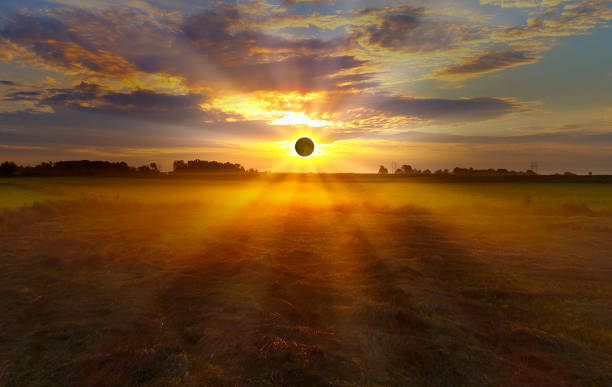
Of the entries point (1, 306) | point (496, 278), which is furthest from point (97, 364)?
point (496, 278)

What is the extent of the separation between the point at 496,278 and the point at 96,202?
98.9 feet

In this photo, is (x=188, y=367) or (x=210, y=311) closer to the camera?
(x=188, y=367)

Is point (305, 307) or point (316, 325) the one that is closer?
point (316, 325)

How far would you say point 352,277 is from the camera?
1123cm

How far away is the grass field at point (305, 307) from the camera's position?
5.86 m

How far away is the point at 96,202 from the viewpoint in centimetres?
2920

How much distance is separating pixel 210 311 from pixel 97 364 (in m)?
2.67

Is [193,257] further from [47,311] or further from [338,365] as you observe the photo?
[338,365]

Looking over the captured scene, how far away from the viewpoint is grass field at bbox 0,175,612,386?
586 cm

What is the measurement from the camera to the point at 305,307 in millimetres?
8648

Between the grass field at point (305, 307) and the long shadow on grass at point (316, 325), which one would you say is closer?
the long shadow on grass at point (316, 325)

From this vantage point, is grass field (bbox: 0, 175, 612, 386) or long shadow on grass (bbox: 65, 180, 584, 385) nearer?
long shadow on grass (bbox: 65, 180, 584, 385)

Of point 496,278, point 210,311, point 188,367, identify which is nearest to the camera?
point 188,367

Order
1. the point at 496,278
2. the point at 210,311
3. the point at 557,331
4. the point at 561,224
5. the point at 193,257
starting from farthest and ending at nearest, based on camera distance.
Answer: the point at 561,224
the point at 193,257
the point at 496,278
the point at 210,311
the point at 557,331
